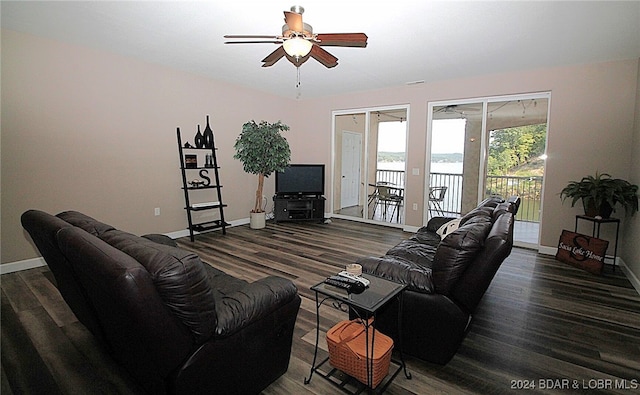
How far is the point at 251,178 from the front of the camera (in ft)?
20.6

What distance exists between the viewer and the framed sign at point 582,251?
3664 millimetres

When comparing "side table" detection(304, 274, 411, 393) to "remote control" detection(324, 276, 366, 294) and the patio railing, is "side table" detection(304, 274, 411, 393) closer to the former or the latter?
"remote control" detection(324, 276, 366, 294)

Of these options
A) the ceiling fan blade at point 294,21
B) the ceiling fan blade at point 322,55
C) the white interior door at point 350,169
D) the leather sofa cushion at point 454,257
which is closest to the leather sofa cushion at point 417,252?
the leather sofa cushion at point 454,257

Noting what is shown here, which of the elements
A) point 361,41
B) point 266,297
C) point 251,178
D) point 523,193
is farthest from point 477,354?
point 251,178

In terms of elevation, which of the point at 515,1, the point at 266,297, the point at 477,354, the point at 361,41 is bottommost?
the point at 477,354

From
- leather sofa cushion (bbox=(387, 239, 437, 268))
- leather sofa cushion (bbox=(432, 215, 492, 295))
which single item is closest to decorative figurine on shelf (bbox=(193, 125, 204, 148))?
leather sofa cushion (bbox=(387, 239, 437, 268))

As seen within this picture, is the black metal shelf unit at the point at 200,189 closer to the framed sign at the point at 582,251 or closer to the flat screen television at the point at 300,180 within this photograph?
the flat screen television at the point at 300,180

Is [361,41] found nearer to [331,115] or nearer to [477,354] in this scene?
[477,354]

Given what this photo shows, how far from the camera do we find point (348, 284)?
179 centimetres

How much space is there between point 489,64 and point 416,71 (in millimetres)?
973

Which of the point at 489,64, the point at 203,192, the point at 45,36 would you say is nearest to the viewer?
the point at 45,36

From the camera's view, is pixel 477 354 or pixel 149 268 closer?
pixel 149 268

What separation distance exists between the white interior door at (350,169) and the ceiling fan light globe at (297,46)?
14.5 ft

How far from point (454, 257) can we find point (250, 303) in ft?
Result: 3.92
